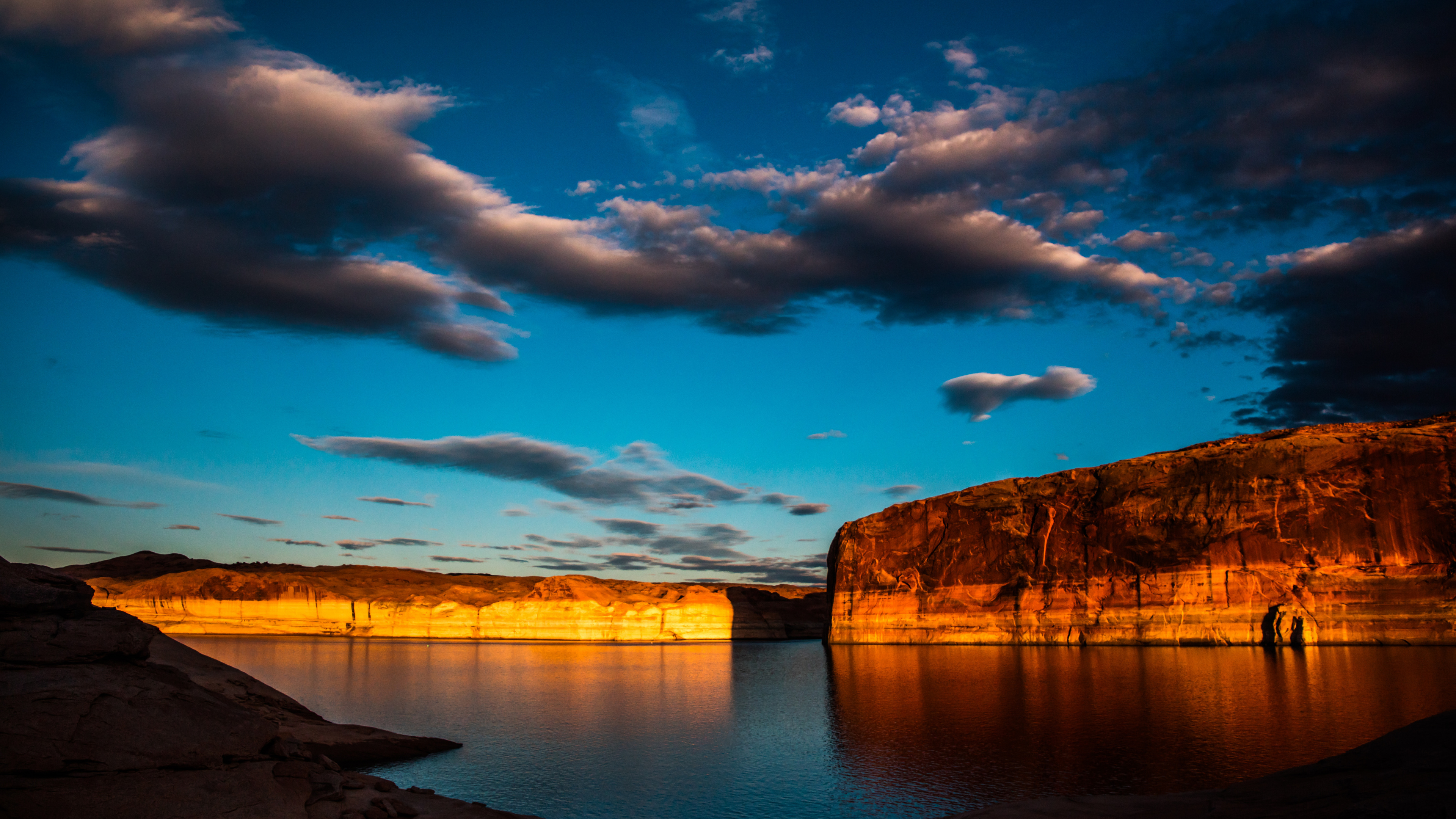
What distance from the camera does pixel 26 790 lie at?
935 cm

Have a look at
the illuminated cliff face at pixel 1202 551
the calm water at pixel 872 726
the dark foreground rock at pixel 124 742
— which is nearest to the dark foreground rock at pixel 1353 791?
the calm water at pixel 872 726

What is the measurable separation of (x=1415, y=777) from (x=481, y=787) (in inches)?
725

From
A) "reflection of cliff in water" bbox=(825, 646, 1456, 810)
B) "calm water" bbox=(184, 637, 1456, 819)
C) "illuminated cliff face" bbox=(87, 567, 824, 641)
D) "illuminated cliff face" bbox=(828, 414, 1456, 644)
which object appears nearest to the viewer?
"calm water" bbox=(184, 637, 1456, 819)

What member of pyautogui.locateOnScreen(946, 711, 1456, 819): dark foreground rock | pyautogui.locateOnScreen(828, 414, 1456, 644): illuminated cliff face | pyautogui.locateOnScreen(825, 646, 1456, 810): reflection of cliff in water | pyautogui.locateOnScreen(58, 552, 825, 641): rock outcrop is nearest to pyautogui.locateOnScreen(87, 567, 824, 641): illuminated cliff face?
pyautogui.locateOnScreen(58, 552, 825, 641): rock outcrop

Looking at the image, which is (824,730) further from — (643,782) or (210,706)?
(210,706)

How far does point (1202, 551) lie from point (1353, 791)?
79.9 m

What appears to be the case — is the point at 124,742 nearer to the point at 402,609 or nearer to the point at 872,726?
the point at 872,726

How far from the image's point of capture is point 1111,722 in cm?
2658

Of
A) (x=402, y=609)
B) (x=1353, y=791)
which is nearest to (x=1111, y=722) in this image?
(x=1353, y=791)

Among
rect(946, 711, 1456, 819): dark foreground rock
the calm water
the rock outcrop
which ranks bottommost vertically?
the rock outcrop

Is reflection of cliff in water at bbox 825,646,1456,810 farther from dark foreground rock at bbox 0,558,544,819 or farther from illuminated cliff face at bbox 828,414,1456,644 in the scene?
illuminated cliff face at bbox 828,414,1456,644

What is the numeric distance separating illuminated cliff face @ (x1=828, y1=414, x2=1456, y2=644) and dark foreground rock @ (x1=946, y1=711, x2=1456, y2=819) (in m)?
71.1

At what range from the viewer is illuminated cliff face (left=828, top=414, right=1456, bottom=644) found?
65250 mm

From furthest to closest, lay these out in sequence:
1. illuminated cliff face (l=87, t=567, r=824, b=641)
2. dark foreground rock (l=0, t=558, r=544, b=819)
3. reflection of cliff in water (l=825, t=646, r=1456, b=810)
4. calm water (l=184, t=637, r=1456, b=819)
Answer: illuminated cliff face (l=87, t=567, r=824, b=641) → reflection of cliff in water (l=825, t=646, r=1456, b=810) → calm water (l=184, t=637, r=1456, b=819) → dark foreground rock (l=0, t=558, r=544, b=819)
